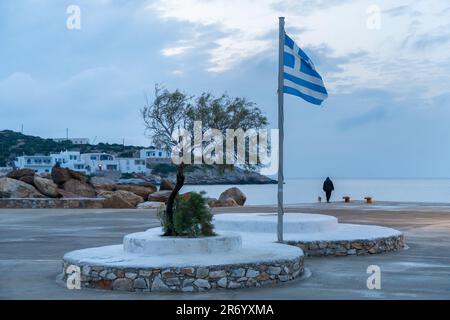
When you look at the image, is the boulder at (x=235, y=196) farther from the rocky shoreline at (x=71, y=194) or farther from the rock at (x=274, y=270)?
the rock at (x=274, y=270)

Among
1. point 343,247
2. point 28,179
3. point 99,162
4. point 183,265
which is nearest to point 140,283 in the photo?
point 183,265

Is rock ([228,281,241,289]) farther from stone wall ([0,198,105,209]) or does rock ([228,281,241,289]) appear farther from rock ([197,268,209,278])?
stone wall ([0,198,105,209])

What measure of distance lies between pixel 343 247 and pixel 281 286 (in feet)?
16.3

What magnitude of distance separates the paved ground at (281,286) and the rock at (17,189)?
11.5 metres

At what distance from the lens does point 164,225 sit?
14.5 meters

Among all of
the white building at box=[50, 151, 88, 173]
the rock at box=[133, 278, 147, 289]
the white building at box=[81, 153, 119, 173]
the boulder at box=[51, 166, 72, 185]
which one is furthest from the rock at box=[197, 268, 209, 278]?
the white building at box=[50, 151, 88, 173]

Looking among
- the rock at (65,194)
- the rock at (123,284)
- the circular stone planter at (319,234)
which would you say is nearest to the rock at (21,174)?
the rock at (65,194)

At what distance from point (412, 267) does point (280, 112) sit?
4.26m

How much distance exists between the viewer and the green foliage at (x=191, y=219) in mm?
14109

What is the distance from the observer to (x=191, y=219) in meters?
14.1

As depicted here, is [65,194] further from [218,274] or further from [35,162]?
[35,162]

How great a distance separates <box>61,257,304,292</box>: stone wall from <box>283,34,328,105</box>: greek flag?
5.14 metres

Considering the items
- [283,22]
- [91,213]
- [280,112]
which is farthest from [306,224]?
[91,213]
